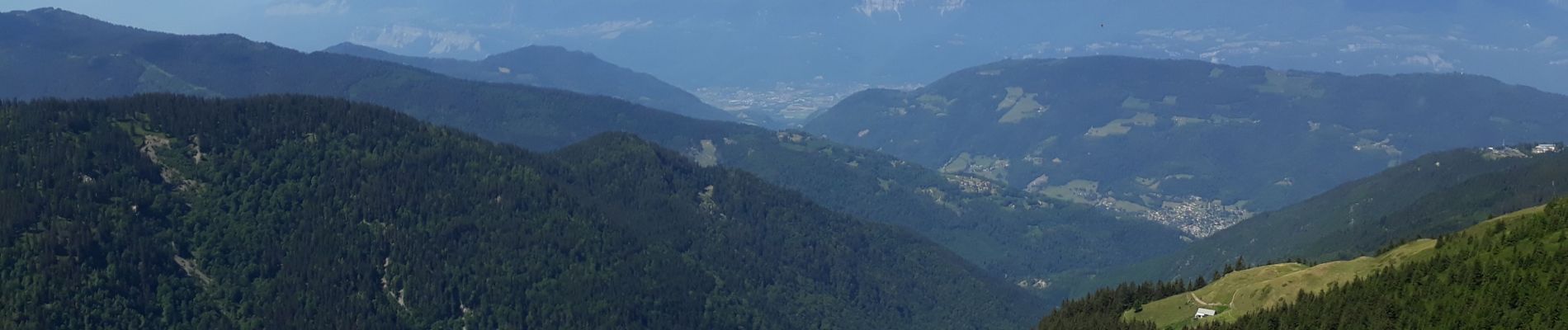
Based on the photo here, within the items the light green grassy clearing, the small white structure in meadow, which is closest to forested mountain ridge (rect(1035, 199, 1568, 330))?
the light green grassy clearing

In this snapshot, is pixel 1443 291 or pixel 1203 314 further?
pixel 1203 314

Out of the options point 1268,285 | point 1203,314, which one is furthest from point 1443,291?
point 1203,314

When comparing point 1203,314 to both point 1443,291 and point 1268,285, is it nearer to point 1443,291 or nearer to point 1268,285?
point 1268,285

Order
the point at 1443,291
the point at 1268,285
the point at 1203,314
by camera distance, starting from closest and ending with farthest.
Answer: the point at 1443,291 → the point at 1268,285 → the point at 1203,314

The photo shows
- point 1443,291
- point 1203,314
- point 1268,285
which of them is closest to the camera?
point 1443,291

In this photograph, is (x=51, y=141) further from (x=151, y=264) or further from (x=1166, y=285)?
(x=1166, y=285)

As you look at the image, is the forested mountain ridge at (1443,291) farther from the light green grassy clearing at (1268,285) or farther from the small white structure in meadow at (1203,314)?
the small white structure in meadow at (1203,314)

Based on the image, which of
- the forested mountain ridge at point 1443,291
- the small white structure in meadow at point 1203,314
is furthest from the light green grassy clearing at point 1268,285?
the small white structure in meadow at point 1203,314

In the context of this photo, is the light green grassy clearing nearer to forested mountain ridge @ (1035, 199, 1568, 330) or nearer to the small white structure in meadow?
forested mountain ridge @ (1035, 199, 1568, 330)
